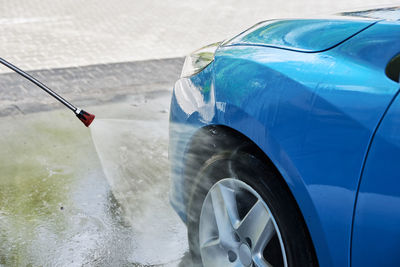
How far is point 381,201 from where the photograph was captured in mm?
1667

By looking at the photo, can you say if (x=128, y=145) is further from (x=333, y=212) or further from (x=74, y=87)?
(x=333, y=212)

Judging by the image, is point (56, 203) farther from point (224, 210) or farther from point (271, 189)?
point (271, 189)

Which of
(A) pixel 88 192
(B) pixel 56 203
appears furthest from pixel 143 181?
(B) pixel 56 203

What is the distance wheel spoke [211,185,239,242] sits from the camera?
236cm

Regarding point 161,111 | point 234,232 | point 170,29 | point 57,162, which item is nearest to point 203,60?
point 234,232

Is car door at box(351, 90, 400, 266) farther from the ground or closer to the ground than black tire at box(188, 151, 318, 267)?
farther from the ground

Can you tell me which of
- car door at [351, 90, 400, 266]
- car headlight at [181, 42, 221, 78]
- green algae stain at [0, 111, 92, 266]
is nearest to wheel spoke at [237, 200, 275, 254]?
car door at [351, 90, 400, 266]

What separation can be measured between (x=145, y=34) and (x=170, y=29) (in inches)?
24.8

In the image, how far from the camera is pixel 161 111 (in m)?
5.27

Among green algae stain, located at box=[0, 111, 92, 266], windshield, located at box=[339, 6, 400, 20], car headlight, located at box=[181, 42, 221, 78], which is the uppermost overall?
windshield, located at box=[339, 6, 400, 20]

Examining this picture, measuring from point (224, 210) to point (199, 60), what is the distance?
0.84 metres

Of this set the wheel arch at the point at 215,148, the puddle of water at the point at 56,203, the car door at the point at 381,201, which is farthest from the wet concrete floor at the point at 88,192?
the car door at the point at 381,201

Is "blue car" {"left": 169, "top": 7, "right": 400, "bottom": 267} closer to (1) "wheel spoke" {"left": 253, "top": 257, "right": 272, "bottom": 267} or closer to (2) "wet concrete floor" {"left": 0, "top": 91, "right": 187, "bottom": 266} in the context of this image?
(1) "wheel spoke" {"left": 253, "top": 257, "right": 272, "bottom": 267}

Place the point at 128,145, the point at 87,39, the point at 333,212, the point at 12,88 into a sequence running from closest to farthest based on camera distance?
the point at 333,212 → the point at 128,145 → the point at 12,88 → the point at 87,39
